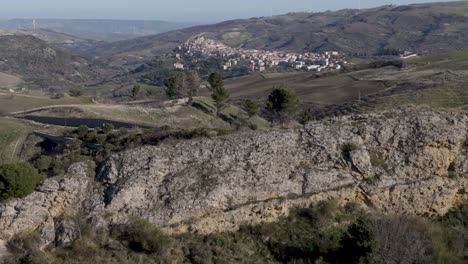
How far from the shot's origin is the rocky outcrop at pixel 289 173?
18.3m

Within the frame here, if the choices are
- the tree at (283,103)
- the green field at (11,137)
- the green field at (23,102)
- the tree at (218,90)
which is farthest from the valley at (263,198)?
the green field at (23,102)

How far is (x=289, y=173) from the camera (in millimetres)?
19516

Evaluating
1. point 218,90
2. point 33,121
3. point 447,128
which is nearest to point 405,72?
point 218,90

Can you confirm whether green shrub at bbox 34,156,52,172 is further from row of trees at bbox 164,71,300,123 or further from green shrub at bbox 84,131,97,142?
row of trees at bbox 164,71,300,123

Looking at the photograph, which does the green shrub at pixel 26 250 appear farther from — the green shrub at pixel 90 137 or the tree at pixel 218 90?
the tree at pixel 218 90

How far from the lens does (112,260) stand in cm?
1627

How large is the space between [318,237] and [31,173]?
31.4 feet

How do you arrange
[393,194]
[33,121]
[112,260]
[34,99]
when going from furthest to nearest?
[34,99] < [33,121] < [393,194] < [112,260]

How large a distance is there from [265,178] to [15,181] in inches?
323

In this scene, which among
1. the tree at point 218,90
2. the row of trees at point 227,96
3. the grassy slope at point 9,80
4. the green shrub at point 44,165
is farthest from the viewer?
the grassy slope at point 9,80

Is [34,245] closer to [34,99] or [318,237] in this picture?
[318,237]

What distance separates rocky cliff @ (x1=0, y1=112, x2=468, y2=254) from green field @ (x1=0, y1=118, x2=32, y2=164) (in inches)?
1145

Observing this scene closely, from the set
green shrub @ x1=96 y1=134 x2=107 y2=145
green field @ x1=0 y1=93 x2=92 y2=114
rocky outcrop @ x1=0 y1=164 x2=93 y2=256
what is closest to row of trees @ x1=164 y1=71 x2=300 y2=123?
green field @ x1=0 y1=93 x2=92 y2=114

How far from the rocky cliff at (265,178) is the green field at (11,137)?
2909 centimetres
